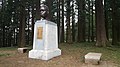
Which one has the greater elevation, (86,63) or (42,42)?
(42,42)

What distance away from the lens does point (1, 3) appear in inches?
1187

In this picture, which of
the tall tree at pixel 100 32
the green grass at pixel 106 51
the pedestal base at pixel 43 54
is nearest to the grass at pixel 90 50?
the green grass at pixel 106 51

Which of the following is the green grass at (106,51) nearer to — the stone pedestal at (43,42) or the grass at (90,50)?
the grass at (90,50)

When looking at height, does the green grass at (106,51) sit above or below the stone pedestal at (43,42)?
below

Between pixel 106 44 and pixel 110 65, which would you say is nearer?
pixel 110 65

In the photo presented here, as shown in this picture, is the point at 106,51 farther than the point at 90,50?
No

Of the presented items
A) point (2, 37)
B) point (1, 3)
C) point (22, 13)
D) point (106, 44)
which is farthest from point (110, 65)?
point (2, 37)

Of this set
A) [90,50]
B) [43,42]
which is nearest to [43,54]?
[43,42]

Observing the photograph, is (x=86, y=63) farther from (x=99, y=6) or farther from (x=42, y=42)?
(x=99, y=6)

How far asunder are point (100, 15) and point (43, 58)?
7398 millimetres

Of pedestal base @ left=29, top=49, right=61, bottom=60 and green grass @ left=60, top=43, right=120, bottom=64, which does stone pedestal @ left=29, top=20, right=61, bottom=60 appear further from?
green grass @ left=60, top=43, right=120, bottom=64

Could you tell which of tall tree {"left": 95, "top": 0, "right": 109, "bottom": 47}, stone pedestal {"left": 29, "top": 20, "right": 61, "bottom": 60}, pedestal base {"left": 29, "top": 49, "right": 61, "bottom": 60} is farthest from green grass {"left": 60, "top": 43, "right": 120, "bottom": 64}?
stone pedestal {"left": 29, "top": 20, "right": 61, "bottom": 60}

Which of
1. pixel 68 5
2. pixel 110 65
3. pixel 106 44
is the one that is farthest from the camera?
pixel 68 5

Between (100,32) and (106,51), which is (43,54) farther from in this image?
(100,32)
